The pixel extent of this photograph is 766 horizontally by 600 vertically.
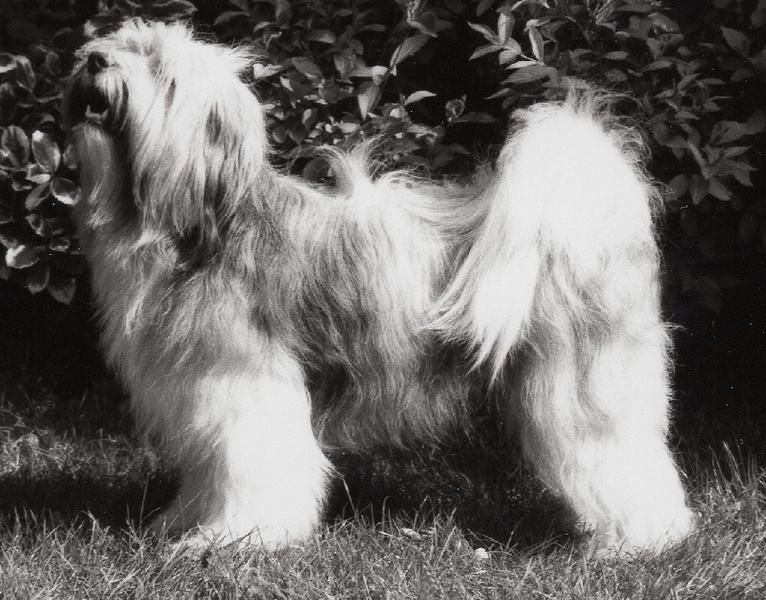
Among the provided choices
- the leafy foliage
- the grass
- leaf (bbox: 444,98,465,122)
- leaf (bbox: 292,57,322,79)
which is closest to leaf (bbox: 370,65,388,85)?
the leafy foliage

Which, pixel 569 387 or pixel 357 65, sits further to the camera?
pixel 357 65

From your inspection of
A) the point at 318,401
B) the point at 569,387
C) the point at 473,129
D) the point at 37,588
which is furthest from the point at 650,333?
the point at 37,588

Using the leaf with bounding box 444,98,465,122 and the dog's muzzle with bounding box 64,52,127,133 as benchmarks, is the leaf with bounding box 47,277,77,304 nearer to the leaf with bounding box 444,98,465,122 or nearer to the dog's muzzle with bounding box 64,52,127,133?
the dog's muzzle with bounding box 64,52,127,133

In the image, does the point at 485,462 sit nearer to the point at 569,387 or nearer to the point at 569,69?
the point at 569,387

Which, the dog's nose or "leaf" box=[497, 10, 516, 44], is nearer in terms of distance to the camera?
the dog's nose

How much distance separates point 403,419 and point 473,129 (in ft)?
6.21

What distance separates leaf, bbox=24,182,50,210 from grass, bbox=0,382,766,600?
112 centimetres

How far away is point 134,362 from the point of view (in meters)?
3.69

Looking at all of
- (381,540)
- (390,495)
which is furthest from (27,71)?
(381,540)

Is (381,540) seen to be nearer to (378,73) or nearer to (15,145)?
(378,73)

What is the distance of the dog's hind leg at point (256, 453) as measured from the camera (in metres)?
3.59

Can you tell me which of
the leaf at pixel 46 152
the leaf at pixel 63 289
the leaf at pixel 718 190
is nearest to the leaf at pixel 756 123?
the leaf at pixel 718 190

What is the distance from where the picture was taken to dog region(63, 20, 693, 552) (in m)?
3.47

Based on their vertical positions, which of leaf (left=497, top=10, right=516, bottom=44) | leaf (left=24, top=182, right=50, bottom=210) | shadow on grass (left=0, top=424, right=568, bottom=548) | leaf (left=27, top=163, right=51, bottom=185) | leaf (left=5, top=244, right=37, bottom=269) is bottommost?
shadow on grass (left=0, top=424, right=568, bottom=548)
